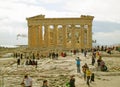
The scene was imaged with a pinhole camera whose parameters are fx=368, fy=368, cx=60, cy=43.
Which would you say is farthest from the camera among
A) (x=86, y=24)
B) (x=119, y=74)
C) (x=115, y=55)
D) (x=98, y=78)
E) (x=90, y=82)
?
(x=86, y=24)

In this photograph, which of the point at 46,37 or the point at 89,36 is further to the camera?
the point at 46,37

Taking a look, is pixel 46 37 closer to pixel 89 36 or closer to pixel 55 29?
pixel 55 29

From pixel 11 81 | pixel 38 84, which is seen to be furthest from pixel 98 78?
pixel 11 81

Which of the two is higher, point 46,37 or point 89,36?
point 89,36

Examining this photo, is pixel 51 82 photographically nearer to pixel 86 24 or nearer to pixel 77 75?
pixel 77 75

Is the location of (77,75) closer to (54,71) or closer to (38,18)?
(54,71)

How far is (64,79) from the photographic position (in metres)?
33.6

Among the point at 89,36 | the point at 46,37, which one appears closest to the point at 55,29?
the point at 46,37

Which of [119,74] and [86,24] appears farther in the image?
Answer: [86,24]

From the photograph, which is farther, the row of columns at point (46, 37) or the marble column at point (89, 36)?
the row of columns at point (46, 37)

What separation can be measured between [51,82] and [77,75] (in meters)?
3.86

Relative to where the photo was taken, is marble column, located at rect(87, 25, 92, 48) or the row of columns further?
the row of columns

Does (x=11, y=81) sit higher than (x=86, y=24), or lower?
lower

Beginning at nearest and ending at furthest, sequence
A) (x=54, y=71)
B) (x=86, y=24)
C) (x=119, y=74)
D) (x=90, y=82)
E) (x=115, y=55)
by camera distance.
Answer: (x=90, y=82), (x=119, y=74), (x=54, y=71), (x=115, y=55), (x=86, y=24)
